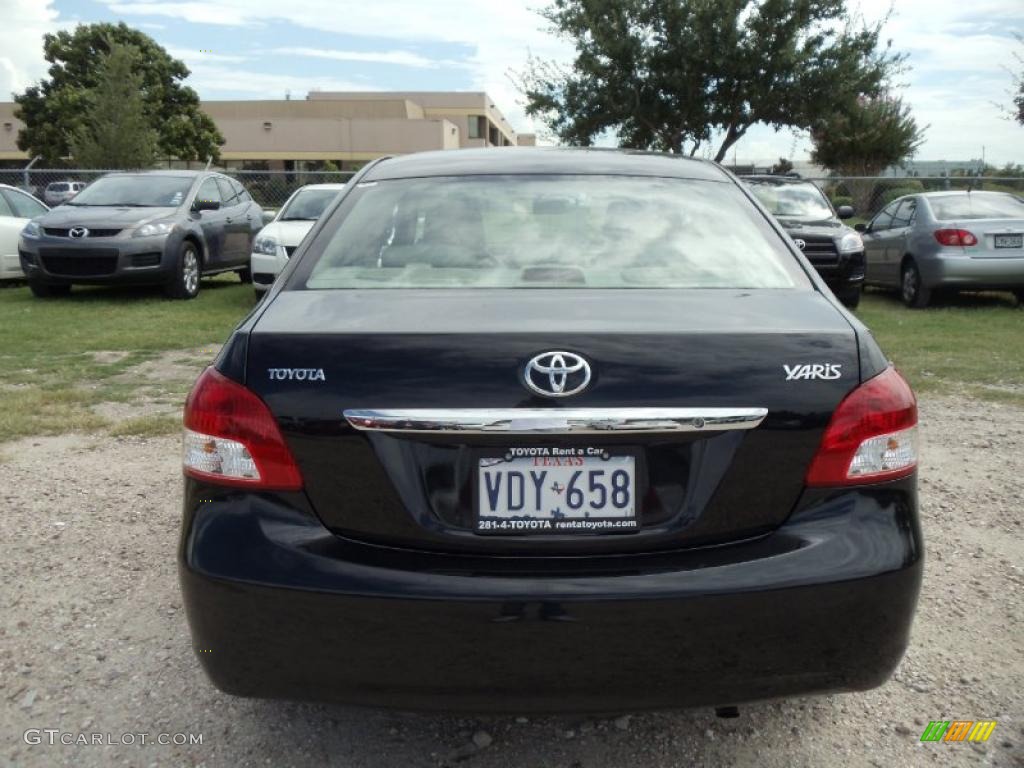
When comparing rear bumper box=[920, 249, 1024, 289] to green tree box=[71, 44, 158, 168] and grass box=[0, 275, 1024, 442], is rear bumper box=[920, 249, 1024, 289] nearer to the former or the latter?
grass box=[0, 275, 1024, 442]

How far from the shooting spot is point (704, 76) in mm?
21750

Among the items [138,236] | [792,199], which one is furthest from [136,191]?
[792,199]

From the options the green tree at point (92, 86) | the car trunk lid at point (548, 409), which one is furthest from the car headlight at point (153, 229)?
the green tree at point (92, 86)

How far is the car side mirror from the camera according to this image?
42.5 feet

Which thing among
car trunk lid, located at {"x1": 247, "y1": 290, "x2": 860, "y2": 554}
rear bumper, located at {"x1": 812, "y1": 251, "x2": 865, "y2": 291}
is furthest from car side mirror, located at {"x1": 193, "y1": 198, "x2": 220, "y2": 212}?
car trunk lid, located at {"x1": 247, "y1": 290, "x2": 860, "y2": 554}

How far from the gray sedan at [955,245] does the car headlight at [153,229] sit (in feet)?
30.1

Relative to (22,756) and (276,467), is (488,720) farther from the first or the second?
(22,756)

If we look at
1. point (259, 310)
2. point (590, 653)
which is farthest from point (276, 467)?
point (590, 653)

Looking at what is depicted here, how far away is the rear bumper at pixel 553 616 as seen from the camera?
81.8 inches

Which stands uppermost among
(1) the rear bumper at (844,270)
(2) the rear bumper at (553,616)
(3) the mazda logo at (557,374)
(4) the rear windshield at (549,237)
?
(4) the rear windshield at (549,237)

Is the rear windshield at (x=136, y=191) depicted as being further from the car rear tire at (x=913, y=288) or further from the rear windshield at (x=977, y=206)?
the rear windshield at (x=977, y=206)

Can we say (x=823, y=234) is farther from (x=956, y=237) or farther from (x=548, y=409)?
(x=548, y=409)

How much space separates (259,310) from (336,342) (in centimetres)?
A: 35

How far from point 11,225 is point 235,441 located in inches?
517
